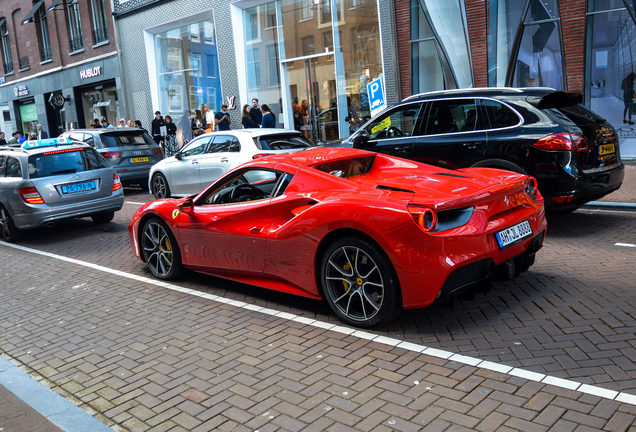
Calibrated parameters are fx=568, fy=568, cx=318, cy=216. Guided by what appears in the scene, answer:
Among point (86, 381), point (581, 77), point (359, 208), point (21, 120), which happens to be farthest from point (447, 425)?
point (21, 120)

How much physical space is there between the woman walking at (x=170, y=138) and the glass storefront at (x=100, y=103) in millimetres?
7153

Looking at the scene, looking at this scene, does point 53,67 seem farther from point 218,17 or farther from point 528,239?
point 528,239

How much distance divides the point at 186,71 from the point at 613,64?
16.0 m

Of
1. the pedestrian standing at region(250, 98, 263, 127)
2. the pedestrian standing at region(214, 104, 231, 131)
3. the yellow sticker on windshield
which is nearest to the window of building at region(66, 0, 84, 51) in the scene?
the pedestrian standing at region(214, 104, 231, 131)

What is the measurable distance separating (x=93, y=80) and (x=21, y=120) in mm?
10950

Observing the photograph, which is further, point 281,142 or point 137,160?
point 137,160

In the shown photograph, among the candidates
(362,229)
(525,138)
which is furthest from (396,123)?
(362,229)

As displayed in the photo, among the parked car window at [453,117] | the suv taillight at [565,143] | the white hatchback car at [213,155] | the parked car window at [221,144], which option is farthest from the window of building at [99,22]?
the suv taillight at [565,143]

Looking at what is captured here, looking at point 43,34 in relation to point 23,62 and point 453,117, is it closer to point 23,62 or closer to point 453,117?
point 23,62

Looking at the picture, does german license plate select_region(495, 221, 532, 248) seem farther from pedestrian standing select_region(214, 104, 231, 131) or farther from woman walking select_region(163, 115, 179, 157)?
woman walking select_region(163, 115, 179, 157)

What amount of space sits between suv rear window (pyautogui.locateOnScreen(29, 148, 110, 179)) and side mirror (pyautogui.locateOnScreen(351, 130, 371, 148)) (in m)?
4.44

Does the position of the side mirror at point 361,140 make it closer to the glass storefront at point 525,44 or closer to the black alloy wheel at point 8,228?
the black alloy wheel at point 8,228

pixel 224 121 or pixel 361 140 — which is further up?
pixel 224 121

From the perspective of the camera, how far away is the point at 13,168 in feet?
30.8
